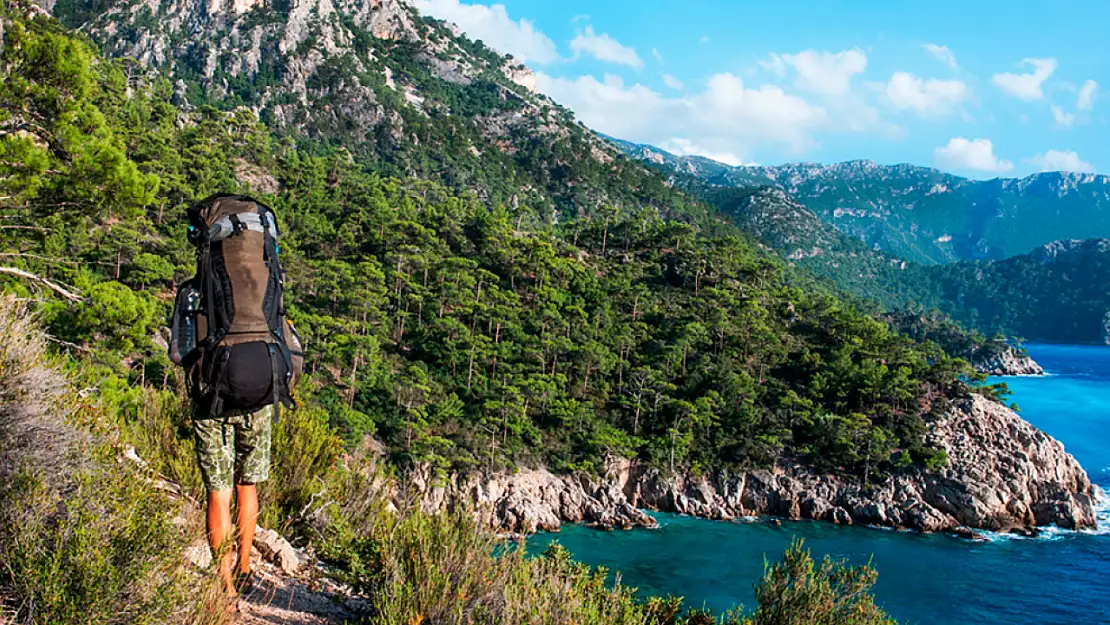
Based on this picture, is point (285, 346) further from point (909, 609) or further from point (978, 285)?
point (978, 285)

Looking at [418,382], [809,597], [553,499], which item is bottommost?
[553,499]

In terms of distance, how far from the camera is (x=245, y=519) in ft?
7.09

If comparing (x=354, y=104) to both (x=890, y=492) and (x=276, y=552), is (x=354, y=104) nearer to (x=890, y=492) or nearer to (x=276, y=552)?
(x=890, y=492)

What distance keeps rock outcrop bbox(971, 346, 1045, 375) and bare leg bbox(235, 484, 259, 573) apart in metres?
74.5

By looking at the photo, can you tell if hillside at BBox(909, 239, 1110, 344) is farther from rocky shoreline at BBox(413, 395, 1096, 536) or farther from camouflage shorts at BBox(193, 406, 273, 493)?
camouflage shorts at BBox(193, 406, 273, 493)

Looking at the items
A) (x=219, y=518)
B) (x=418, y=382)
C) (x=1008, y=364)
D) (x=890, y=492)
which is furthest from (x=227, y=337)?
(x=1008, y=364)

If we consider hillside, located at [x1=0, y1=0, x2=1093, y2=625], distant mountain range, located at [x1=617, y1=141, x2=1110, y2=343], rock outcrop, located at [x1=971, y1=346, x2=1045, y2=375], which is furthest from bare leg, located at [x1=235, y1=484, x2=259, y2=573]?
distant mountain range, located at [x1=617, y1=141, x2=1110, y2=343]

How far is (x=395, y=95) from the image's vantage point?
66.7 meters

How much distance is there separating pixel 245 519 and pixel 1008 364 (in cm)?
7758

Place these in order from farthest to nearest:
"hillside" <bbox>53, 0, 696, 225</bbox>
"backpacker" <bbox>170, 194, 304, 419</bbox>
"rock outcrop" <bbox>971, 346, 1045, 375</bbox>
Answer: "rock outcrop" <bbox>971, 346, 1045, 375</bbox>, "hillside" <bbox>53, 0, 696, 225</bbox>, "backpacker" <bbox>170, 194, 304, 419</bbox>

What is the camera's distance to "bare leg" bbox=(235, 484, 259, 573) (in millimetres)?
2121

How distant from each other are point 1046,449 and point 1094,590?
8.20 metres

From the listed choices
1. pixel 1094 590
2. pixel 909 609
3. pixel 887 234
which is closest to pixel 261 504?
pixel 909 609

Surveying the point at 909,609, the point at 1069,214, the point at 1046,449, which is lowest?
the point at 909,609
